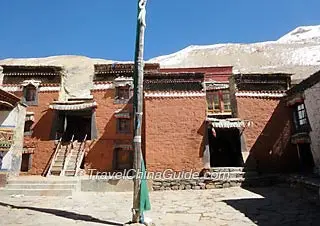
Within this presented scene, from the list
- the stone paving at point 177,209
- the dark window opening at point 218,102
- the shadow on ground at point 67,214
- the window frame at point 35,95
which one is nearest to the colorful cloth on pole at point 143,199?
the stone paving at point 177,209

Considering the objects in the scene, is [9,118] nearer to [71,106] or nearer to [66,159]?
[66,159]

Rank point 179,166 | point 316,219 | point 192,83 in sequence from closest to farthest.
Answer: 1. point 316,219
2. point 179,166
3. point 192,83

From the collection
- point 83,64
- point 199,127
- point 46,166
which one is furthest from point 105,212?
point 83,64

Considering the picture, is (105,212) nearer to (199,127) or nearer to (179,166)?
(179,166)

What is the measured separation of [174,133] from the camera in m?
16.7

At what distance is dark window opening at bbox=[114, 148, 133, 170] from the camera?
1920 centimetres

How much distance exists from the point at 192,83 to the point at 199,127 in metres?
3.04

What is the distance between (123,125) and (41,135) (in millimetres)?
6125

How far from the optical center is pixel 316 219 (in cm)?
741

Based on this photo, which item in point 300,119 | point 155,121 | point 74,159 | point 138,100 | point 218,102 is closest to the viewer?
point 138,100

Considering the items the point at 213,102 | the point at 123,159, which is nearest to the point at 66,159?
the point at 123,159

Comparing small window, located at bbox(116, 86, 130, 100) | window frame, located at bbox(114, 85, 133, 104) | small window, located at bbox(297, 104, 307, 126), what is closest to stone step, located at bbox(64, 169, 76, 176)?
window frame, located at bbox(114, 85, 133, 104)

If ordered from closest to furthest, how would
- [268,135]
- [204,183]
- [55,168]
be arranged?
[204,183]
[268,135]
[55,168]

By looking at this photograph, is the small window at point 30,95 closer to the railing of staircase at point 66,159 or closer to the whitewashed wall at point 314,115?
the railing of staircase at point 66,159
